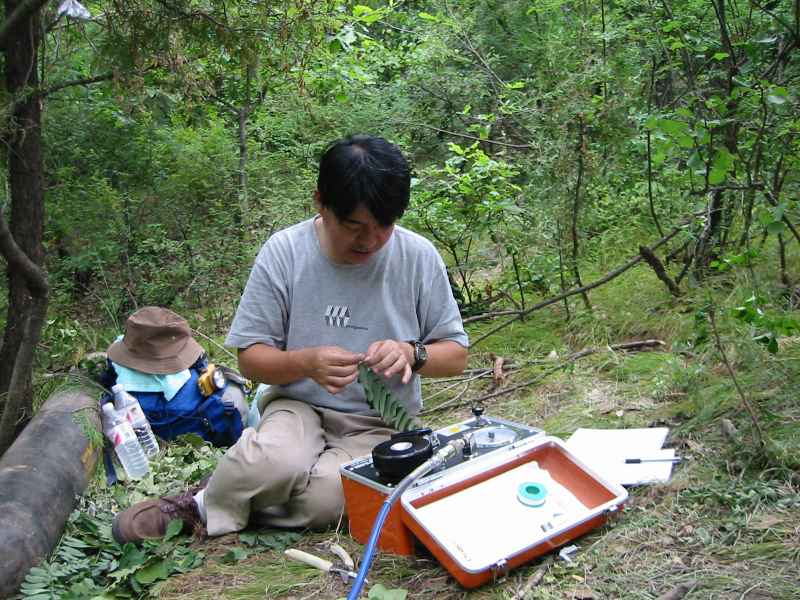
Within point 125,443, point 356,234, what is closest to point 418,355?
point 356,234

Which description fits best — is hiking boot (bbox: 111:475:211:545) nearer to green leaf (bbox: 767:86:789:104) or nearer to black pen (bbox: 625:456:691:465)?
black pen (bbox: 625:456:691:465)

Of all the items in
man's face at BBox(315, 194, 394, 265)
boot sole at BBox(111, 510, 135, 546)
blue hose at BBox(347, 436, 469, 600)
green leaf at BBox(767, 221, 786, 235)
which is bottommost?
boot sole at BBox(111, 510, 135, 546)

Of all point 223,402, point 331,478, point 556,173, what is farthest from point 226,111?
point 331,478

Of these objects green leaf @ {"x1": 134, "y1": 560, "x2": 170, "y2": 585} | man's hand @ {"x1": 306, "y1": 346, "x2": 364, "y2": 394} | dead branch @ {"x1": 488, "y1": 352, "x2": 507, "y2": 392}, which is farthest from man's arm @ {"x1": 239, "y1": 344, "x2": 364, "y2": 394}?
dead branch @ {"x1": 488, "y1": 352, "x2": 507, "y2": 392}

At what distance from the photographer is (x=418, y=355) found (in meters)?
2.34

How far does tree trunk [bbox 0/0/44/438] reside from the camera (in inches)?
128

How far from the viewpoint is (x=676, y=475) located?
7.58 feet

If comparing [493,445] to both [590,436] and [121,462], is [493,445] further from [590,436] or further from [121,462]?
[121,462]

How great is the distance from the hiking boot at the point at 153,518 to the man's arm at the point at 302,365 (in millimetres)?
515

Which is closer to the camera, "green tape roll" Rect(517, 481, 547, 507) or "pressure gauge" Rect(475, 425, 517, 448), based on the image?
"green tape roll" Rect(517, 481, 547, 507)

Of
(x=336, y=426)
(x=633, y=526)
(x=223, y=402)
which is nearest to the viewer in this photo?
(x=633, y=526)

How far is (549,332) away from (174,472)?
2.37 m

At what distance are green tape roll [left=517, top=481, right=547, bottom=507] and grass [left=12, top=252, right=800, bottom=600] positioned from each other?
0.51 feet

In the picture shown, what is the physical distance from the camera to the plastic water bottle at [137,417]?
3.23m
